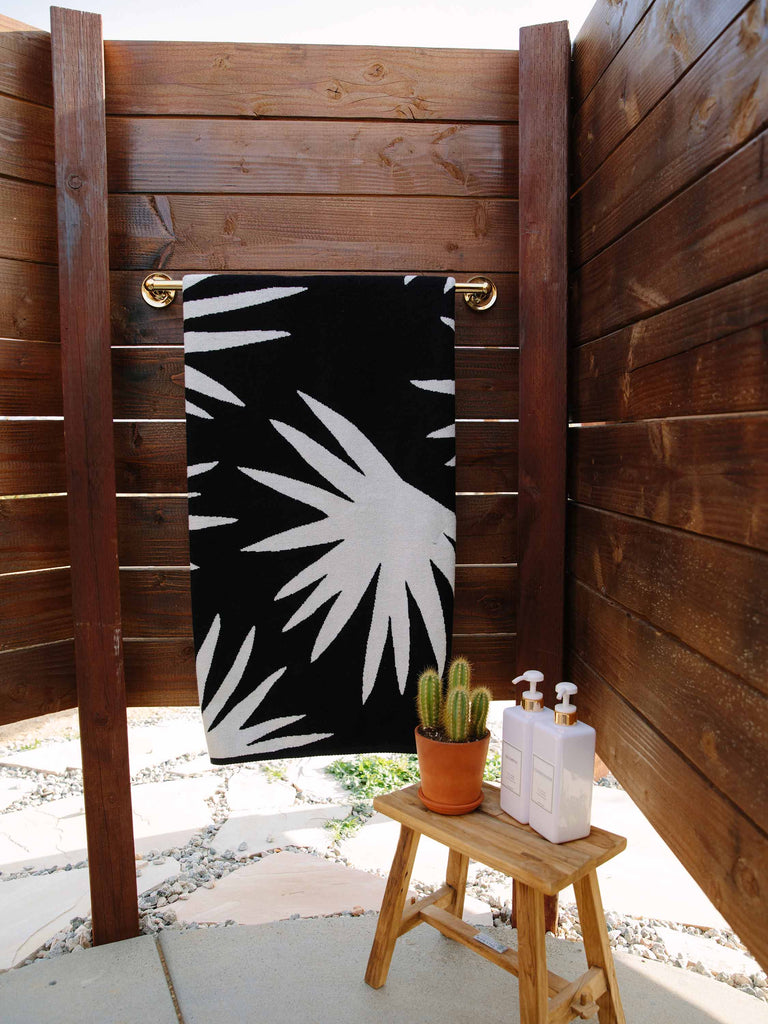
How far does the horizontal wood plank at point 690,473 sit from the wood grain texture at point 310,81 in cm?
71

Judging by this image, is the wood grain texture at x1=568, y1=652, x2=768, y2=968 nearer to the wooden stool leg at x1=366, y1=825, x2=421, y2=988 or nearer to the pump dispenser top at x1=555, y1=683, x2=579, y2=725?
the pump dispenser top at x1=555, y1=683, x2=579, y2=725

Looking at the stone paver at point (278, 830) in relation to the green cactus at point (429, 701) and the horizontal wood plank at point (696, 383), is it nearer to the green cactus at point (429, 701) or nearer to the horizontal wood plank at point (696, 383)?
the green cactus at point (429, 701)

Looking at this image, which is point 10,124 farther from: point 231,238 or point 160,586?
point 160,586

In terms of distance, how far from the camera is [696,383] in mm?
940

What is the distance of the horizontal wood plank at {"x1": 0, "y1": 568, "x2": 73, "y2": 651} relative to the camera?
1.43 metres

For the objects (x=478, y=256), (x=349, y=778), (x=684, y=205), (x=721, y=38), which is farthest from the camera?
(x=349, y=778)

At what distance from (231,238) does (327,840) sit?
1.51 meters

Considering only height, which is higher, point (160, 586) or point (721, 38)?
point (721, 38)

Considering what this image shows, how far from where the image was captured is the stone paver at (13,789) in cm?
217

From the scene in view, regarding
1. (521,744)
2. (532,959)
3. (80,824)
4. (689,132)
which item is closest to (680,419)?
(689,132)

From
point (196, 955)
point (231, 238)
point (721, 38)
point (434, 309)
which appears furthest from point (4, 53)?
point (196, 955)

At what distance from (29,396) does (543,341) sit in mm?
1018

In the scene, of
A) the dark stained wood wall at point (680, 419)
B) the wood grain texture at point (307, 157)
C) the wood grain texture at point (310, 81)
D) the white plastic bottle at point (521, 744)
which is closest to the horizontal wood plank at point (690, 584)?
the dark stained wood wall at point (680, 419)

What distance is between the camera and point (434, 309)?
1.38 metres
